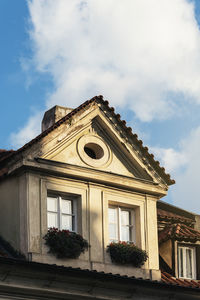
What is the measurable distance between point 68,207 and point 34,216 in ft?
4.76

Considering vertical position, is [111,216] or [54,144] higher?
[54,144]

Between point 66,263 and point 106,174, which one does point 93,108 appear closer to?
point 106,174

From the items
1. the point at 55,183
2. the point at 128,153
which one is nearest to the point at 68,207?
the point at 55,183

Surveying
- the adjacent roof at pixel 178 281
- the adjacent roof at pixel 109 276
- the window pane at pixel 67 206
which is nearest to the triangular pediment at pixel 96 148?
the window pane at pixel 67 206

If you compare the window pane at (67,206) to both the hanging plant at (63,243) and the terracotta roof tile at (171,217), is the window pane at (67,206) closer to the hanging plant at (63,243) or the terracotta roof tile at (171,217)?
the hanging plant at (63,243)

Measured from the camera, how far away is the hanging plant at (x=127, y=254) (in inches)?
931

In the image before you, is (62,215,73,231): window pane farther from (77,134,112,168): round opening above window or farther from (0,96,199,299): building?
(77,134,112,168): round opening above window

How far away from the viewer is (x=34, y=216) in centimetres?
2261

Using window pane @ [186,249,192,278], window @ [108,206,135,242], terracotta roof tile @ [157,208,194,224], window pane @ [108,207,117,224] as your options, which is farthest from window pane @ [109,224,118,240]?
window pane @ [186,249,192,278]

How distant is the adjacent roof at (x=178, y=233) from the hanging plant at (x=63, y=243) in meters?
3.58

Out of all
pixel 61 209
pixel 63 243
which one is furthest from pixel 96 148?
pixel 63 243

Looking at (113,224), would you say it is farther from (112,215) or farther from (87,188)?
(87,188)

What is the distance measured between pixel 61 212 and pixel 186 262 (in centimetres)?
474

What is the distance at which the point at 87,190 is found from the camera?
24.0 meters
